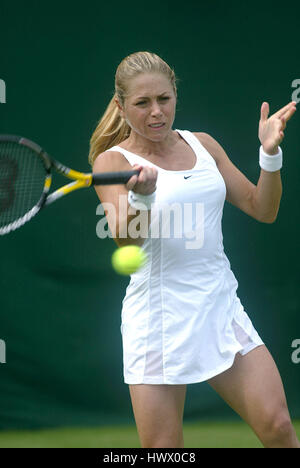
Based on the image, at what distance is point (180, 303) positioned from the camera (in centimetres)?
226

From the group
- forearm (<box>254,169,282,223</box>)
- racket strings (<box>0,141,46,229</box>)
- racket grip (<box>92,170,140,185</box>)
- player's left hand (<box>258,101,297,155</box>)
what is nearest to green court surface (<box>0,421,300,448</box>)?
forearm (<box>254,169,282,223</box>)

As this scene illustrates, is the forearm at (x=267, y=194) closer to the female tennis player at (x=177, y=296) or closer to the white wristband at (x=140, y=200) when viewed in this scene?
the female tennis player at (x=177, y=296)

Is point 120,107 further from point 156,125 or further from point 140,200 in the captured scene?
point 140,200

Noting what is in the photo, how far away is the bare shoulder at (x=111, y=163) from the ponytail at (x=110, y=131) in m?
0.23

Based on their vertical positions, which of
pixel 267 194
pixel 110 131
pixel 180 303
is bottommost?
pixel 180 303

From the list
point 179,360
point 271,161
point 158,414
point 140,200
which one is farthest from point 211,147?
point 158,414

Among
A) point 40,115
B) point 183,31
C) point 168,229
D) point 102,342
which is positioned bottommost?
point 168,229

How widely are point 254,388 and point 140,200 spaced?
24.9 inches

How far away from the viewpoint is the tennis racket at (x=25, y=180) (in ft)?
7.33
